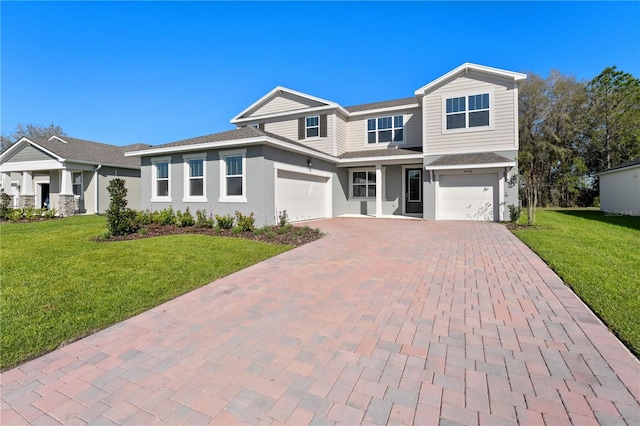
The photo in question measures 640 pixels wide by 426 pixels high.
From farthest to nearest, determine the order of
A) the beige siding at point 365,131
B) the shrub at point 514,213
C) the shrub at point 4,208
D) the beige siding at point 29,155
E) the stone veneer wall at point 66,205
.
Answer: the beige siding at point 29,155 → the stone veneer wall at point 66,205 → the beige siding at point 365,131 → the shrub at point 4,208 → the shrub at point 514,213

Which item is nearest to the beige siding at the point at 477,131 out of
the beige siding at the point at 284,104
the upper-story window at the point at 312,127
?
the upper-story window at the point at 312,127

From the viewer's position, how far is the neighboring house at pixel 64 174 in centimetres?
1858

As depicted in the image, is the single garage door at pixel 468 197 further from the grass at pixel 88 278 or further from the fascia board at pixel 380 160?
the grass at pixel 88 278

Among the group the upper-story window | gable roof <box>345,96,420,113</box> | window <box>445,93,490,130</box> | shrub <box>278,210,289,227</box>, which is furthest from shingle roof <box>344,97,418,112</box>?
shrub <box>278,210,289,227</box>

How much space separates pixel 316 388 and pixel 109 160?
2301 centimetres

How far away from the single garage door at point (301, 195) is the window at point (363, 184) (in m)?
2.51

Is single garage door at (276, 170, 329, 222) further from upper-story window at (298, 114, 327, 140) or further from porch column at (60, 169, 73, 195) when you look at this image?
porch column at (60, 169, 73, 195)

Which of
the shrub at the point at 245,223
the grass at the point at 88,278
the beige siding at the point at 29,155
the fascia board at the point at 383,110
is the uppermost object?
the fascia board at the point at 383,110

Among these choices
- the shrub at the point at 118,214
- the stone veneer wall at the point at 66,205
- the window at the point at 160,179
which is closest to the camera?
the shrub at the point at 118,214

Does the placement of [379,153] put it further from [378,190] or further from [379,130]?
[379,130]

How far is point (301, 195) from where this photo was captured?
47.8 ft

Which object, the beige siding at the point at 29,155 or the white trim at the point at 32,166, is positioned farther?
the beige siding at the point at 29,155

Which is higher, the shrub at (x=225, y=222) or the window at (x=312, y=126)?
the window at (x=312, y=126)

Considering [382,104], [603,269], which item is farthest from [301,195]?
[603,269]
